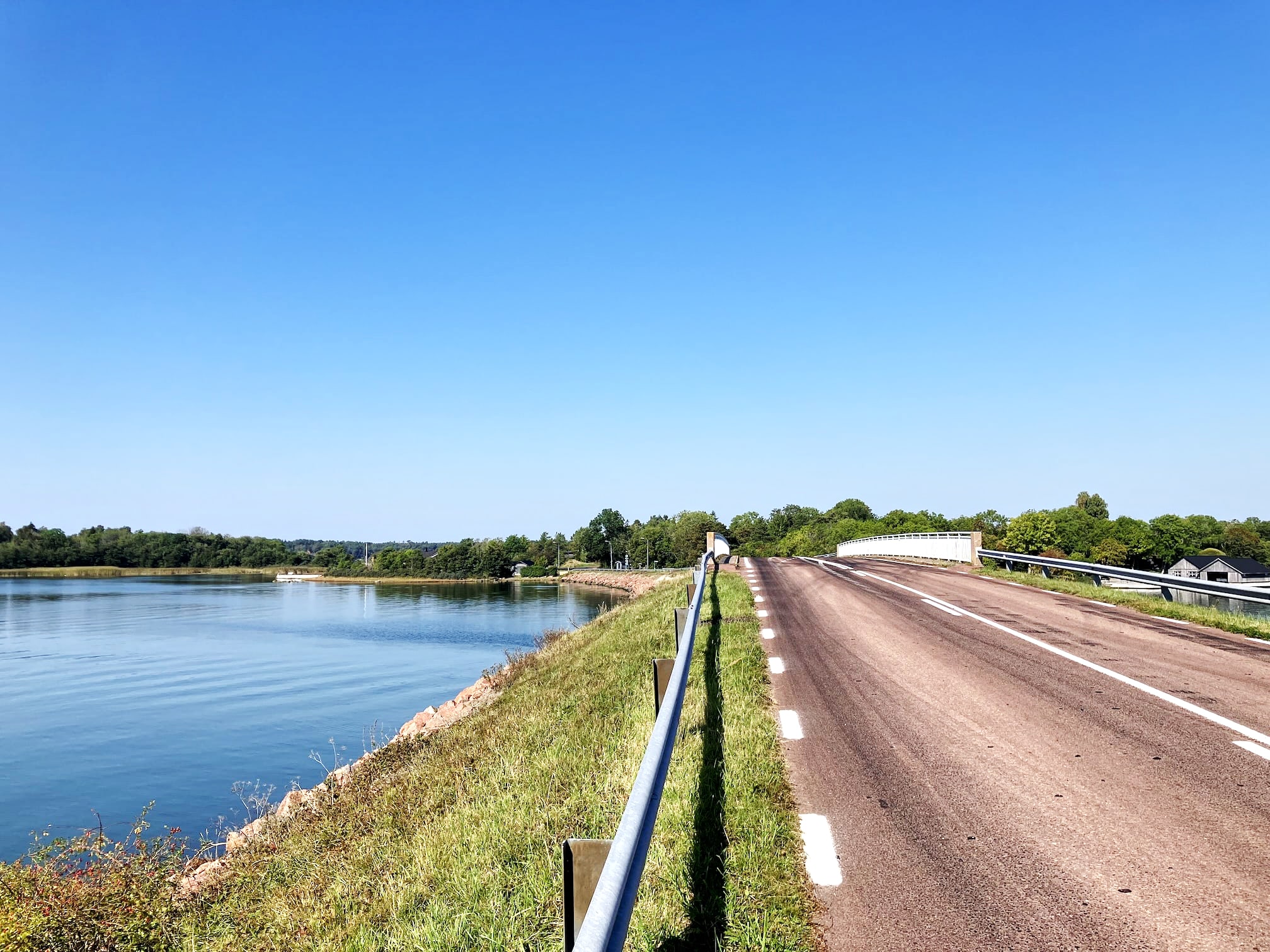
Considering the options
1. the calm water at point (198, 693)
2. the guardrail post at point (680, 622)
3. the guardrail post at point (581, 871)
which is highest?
the guardrail post at point (680, 622)

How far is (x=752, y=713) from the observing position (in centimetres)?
690

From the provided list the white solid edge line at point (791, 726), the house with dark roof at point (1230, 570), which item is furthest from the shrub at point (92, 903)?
the house with dark roof at point (1230, 570)

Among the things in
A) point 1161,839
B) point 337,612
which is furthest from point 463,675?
point 337,612

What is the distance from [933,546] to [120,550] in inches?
7884

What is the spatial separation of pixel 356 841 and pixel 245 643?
44190 mm

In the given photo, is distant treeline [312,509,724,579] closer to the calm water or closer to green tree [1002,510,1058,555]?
green tree [1002,510,1058,555]

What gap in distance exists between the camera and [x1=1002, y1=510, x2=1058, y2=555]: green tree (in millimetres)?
108688

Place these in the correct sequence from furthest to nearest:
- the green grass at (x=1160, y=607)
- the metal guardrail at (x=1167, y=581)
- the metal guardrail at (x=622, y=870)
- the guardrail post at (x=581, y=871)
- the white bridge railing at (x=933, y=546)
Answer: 1. the white bridge railing at (x=933, y=546)
2. the metal guardrail at (x=1167, y=581)
3. the green grass at (x=1160, y=607)
4. the guardrail post at (x=581, y=871)
5. the metal guardrail at (x=622, y=870)

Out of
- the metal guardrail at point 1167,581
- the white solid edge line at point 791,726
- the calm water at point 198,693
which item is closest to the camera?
the white solid edge line at point 791,726

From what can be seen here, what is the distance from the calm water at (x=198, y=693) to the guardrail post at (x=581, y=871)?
14.5 m

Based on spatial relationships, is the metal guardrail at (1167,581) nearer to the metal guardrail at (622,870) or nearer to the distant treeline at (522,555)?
the metal guardrail at (622,870)

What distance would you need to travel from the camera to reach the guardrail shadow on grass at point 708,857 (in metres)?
3.23

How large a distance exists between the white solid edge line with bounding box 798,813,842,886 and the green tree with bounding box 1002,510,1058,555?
116 meters

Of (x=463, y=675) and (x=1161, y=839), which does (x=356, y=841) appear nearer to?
(x=1161, y=839)
